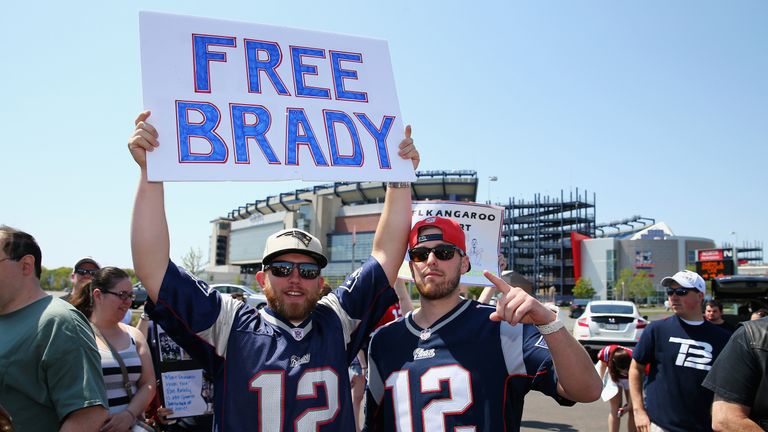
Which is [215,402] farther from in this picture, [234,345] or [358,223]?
[358,223]

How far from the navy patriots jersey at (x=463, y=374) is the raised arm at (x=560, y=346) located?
10cm

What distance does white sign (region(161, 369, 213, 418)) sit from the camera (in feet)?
13.9

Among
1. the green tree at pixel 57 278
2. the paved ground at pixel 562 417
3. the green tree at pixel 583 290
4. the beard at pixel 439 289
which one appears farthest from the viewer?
the green tree at pixel 583 290

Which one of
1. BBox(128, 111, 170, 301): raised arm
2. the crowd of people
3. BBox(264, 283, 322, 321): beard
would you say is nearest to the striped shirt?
the crowd of people

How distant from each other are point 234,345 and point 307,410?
1.57ft

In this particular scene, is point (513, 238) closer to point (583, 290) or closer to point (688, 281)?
point (583, 290)

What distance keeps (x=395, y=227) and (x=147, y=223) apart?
4.29ft

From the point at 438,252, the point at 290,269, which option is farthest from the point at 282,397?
the point at 438,252

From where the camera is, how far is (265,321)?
283cm

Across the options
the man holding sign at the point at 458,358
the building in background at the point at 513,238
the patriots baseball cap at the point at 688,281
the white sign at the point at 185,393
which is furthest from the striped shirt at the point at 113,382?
the building in background at the point at 513,238

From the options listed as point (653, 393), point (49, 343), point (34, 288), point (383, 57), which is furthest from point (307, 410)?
point (653, 393)

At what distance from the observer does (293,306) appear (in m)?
2.80

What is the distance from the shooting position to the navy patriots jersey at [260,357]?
2590mm

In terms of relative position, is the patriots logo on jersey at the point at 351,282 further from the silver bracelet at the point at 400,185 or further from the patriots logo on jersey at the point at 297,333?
the silver bracelet at the point at 400,185
